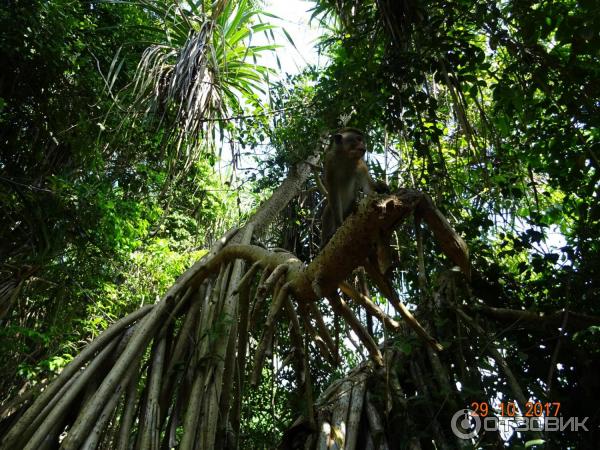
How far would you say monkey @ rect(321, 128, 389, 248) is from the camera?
3.40m

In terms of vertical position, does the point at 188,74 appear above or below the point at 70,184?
above

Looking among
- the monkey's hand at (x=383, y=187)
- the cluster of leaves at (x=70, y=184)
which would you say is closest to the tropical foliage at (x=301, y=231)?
the cluster of leaves at (x=70, y=184)

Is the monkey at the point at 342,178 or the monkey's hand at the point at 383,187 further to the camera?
the monkey at the point at 342,178

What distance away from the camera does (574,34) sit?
221 cm

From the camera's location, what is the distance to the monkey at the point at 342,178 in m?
3.40

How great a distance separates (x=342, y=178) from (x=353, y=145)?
31cm

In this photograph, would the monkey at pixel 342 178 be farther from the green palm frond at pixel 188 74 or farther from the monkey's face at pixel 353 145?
the green palm frond at pixel 188 74

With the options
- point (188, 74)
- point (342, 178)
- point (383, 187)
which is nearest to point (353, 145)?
point (342, 178)

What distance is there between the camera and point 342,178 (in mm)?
3568

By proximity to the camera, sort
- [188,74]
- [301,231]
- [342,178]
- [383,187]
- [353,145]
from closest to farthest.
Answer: [383,187] < [353,145] < [342,178] < [188,74] < [301,231]

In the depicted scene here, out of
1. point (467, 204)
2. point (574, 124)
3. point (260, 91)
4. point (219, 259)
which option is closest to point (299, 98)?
point (260, 91)

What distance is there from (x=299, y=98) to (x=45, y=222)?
2846 mm

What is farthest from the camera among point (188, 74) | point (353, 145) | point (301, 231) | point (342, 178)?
point (301, 231)

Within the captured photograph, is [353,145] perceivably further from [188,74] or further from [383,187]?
[188,74]
